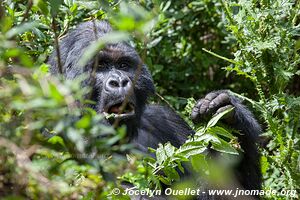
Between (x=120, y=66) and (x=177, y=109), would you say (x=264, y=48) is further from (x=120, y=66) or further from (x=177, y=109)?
(x=177, y=109)

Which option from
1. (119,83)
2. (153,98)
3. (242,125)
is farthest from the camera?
(153,98)

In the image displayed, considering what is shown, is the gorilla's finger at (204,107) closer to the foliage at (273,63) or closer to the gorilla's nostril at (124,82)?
the foliage at (273,63)

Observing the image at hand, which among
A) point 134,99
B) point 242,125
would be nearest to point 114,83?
point 134,99

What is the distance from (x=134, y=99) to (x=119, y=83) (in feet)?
0.57

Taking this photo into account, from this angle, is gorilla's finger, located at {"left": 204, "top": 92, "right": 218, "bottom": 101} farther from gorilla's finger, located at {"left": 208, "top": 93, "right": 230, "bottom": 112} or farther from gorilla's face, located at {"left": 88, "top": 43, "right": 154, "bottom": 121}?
gorilla's face, located at {"left": 88, "top": 43, "right": 154, "bottom": 121}

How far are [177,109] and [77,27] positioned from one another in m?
1.30

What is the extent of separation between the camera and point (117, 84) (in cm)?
372

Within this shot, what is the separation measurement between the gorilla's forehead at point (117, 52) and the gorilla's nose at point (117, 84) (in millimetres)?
282

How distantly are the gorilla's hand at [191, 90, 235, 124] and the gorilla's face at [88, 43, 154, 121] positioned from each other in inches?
15.6

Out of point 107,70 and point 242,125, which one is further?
point 242,125

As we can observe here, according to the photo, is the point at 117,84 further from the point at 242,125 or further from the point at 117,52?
the point at 242,125

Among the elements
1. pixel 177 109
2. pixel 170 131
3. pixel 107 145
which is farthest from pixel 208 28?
pixel 107 145

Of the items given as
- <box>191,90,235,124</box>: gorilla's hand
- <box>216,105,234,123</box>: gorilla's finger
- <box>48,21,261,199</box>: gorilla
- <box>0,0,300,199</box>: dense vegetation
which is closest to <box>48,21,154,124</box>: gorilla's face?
<box>48,21,261,199</box>: gorilla

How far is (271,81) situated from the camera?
13.1 feet
